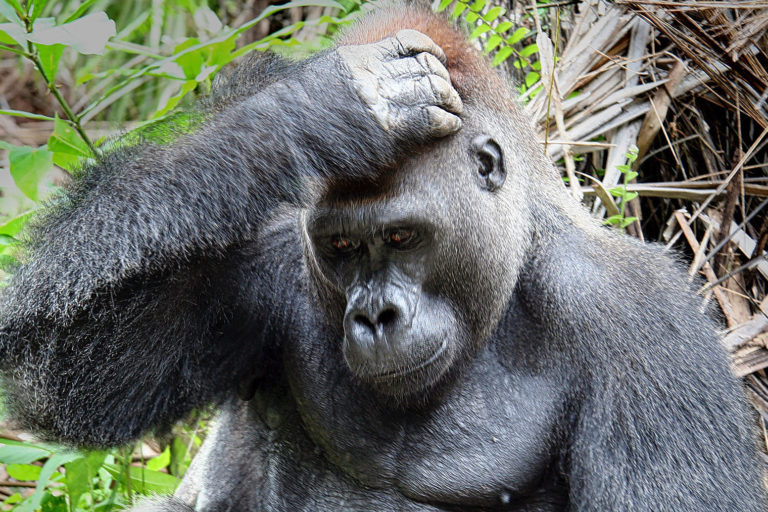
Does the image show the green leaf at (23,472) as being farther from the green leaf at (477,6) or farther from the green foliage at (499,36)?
the green leaf at (477,6)

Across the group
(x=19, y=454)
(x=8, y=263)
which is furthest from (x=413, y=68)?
(x=19, y=454)

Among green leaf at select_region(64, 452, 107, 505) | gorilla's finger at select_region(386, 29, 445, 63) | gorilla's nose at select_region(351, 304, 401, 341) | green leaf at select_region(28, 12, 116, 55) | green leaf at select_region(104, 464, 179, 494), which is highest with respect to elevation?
green leaf at select_region(28, 12, 116, 55)

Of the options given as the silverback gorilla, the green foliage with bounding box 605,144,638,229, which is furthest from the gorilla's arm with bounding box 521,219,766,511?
the green foliage with bounding box 605,144,638,229

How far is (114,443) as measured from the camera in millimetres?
3094

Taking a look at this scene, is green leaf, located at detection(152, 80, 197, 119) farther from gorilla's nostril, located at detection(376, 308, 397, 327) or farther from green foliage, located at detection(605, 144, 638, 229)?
green foliage, located at detection(605, 144, 638, 229)

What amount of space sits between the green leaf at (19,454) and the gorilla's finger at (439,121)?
1758mm

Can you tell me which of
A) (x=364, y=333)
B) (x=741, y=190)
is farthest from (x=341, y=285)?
(x=741, y=190)

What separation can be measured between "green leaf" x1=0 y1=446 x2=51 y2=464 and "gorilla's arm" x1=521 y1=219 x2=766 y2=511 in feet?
5.76

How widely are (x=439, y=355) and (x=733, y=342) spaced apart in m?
1.93

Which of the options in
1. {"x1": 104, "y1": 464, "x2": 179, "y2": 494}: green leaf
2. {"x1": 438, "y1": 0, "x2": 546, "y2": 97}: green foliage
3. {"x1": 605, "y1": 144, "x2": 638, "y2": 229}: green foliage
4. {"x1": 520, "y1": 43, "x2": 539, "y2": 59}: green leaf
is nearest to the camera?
{"x1": 104, "y1": 464, "x2": 179, "y2": 494}: green leaf

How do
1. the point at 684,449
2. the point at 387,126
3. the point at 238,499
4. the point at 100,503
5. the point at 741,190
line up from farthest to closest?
the point at 741,190 → the point at 100,503 → the point at 238,499 → the point at 684,449 → the point at 387,126

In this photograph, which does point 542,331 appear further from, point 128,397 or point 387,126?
point 128,397

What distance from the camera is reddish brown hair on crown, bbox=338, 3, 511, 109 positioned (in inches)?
113

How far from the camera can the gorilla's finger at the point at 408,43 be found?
8.42 feet
